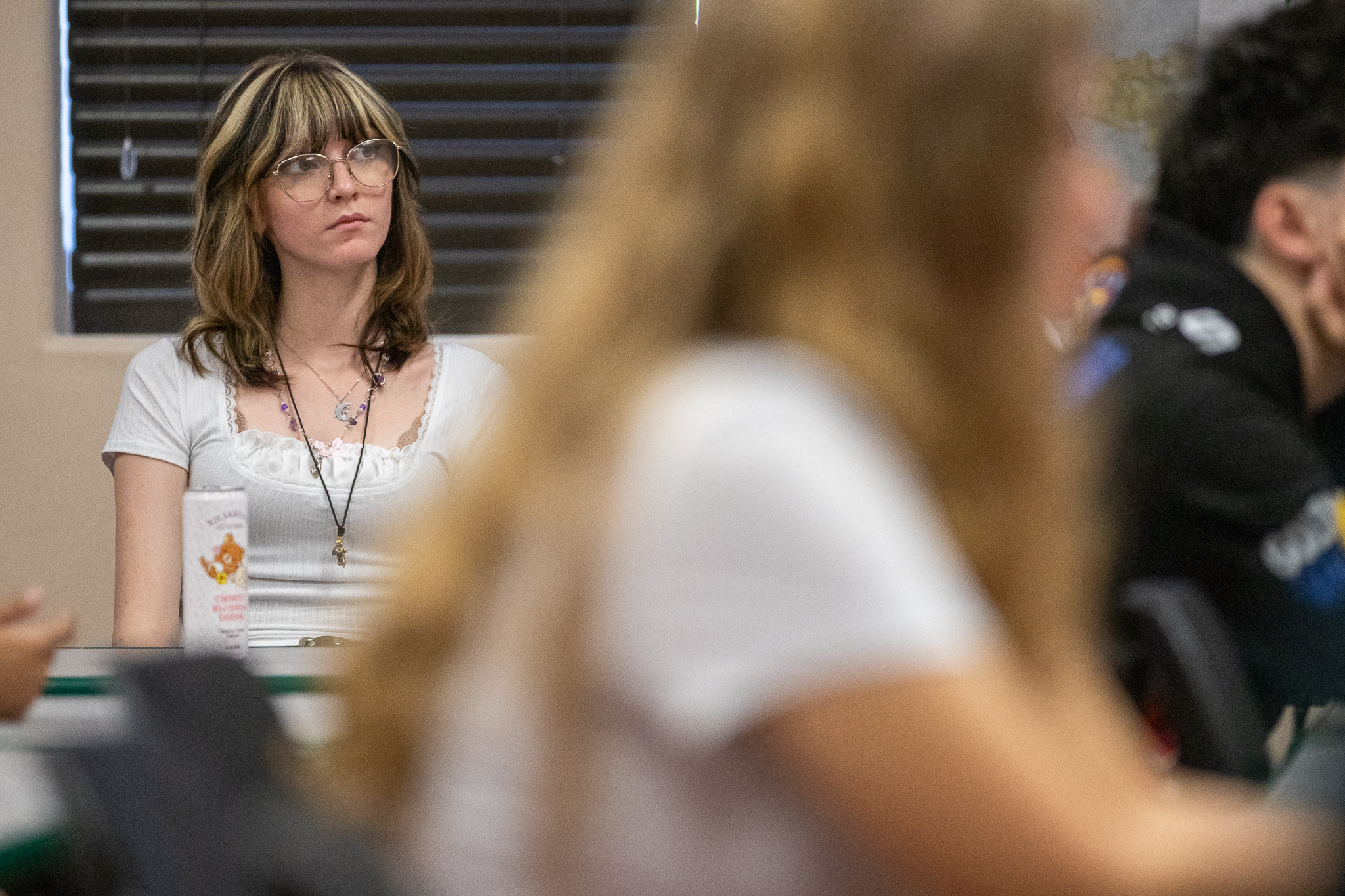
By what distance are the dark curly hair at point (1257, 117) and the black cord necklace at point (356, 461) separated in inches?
48.7

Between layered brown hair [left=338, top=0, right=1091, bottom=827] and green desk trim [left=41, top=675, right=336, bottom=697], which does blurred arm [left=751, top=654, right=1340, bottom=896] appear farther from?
green desk trim [left=41, top=675, right=336, bottom=697]

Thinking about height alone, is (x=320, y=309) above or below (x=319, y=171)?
below

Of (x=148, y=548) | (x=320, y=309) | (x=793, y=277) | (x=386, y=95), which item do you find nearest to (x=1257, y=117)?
(x=793, y=277)

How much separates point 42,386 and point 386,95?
37.9 inches

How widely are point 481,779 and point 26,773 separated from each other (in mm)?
600

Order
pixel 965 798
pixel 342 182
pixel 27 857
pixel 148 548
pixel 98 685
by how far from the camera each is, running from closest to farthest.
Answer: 1. pixel 965 798
2. pixel 27 857
3. pixel 98 685
4. pixel 148 548
5. pixel 342 182

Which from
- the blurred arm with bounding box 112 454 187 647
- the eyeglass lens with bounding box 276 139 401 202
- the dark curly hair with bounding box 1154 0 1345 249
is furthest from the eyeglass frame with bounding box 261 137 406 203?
the dark curly hair with bounding box 1154 0 1345 249

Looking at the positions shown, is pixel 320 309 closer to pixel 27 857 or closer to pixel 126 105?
pixel 126 105

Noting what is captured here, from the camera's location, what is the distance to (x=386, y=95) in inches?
117

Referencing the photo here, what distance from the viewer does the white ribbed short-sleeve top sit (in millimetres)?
2020

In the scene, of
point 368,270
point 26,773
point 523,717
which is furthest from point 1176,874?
point 368,270

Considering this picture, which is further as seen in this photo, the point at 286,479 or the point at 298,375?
the point at 298,375

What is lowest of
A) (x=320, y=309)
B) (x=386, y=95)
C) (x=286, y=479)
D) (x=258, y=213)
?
(x=286, y=479)

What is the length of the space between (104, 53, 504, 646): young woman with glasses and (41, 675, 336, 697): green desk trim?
0.52m
